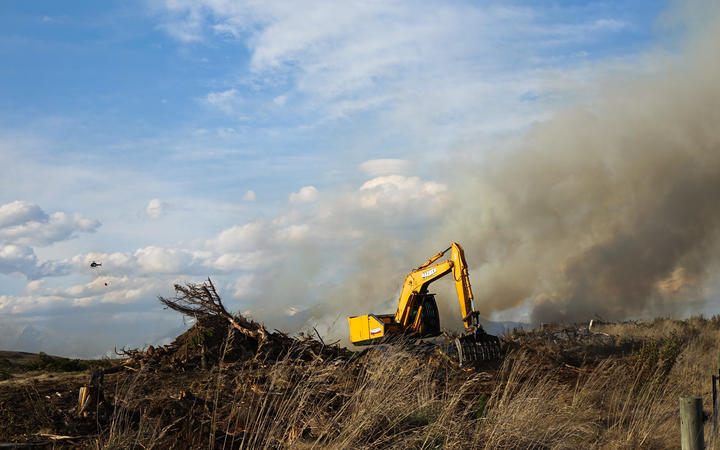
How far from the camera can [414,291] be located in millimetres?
22078

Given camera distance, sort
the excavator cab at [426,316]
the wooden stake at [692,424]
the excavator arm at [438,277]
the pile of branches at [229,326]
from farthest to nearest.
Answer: the excavator cab at [426,316]
the excavator arm at [438,277]
the pile of branches at [229,326]
the wooden stake at [692,424]

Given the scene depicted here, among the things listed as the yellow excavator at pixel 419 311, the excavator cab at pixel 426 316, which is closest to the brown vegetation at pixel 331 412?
the yellow excavator at pixel 419 311

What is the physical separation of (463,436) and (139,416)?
3.88 meters

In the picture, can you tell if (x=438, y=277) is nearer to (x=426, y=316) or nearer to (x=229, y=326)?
(x=426, y=316)

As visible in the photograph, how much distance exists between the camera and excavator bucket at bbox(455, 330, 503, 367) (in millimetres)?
18031

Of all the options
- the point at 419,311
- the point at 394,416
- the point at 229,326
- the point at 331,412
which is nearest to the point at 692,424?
the point at 394,416

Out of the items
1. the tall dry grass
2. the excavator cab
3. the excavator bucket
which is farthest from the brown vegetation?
the excavator cab

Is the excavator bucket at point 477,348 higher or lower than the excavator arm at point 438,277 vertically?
lower

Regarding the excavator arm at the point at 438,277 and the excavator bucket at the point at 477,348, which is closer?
the excavator bucket at the point at 477,348

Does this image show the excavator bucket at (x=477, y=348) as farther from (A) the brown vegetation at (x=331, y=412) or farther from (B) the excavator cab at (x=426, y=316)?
(A) the brown vegetation at (x=331, y=412)

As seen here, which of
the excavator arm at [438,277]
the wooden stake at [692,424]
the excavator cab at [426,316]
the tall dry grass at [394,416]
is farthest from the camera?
the excavator cab at [426,316]

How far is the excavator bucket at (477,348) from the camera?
1803cm

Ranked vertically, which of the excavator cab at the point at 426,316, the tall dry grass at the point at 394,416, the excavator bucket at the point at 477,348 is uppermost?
the excavator cab at the point at 426,316

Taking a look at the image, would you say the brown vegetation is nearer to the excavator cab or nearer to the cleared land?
the cleared land
